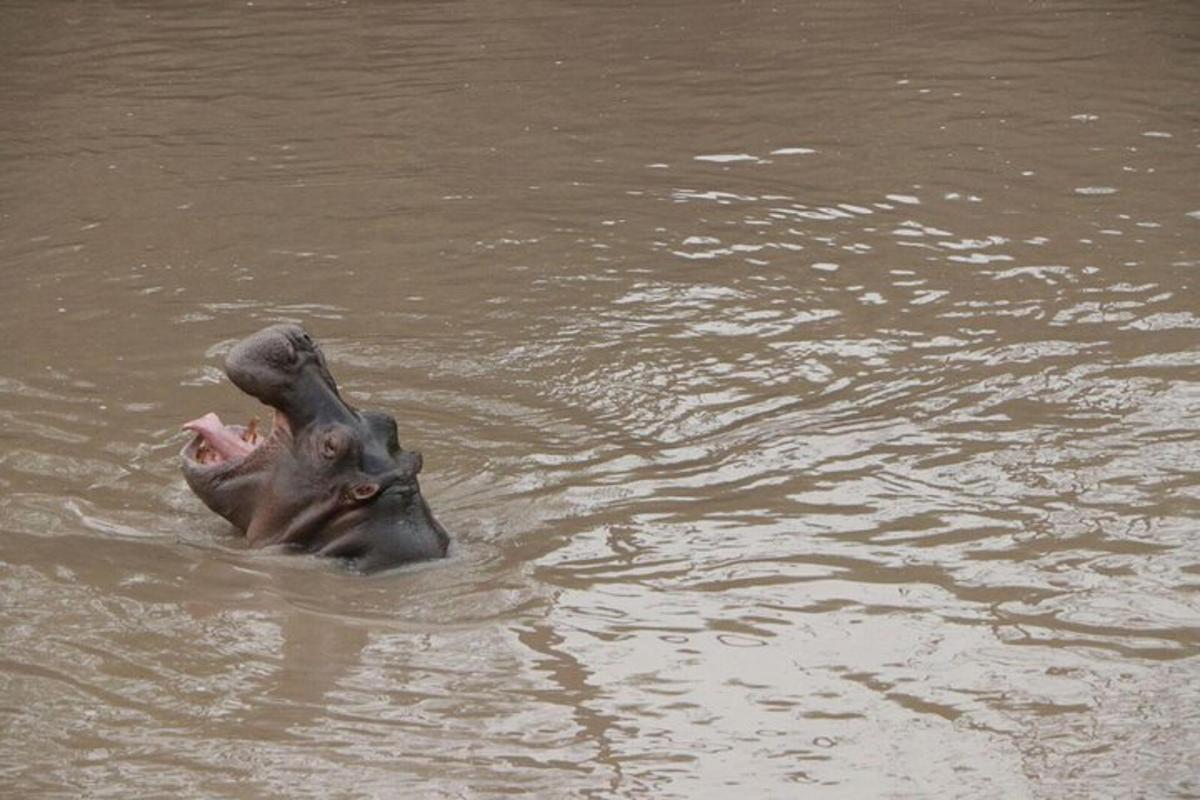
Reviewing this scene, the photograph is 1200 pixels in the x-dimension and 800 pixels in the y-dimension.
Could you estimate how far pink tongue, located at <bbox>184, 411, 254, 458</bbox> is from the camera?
651 cm

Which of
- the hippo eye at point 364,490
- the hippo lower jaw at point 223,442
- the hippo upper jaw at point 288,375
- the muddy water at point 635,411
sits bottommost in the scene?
the muddy water at point 635,411

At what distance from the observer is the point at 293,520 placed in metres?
6.43

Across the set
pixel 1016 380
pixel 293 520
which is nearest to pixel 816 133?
pixel 1016 380

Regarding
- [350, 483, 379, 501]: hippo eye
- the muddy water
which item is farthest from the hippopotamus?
the muddy water

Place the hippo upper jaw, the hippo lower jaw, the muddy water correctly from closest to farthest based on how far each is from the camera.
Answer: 1. the muddy water
2. the hippo upper jaw
3. the hippo lower jaw

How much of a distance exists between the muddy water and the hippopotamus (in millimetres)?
120

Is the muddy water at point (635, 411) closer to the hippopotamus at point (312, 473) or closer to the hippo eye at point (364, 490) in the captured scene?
the hippopotamus at point (312, 473)

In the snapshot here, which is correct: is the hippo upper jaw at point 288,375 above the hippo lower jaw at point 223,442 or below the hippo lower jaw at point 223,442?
above

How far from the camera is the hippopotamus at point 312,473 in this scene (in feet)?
20.7

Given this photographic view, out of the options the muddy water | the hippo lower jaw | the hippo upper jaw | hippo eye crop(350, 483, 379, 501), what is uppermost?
the hippo upper jaw

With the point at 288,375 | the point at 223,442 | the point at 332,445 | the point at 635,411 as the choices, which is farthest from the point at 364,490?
the point at 635,411

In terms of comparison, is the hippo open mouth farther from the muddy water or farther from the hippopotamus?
the muddy water

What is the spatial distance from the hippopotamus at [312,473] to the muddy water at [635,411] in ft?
0.39

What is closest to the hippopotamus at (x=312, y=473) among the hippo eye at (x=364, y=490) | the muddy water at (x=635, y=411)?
the hippo eye at (x=364, y=490)
